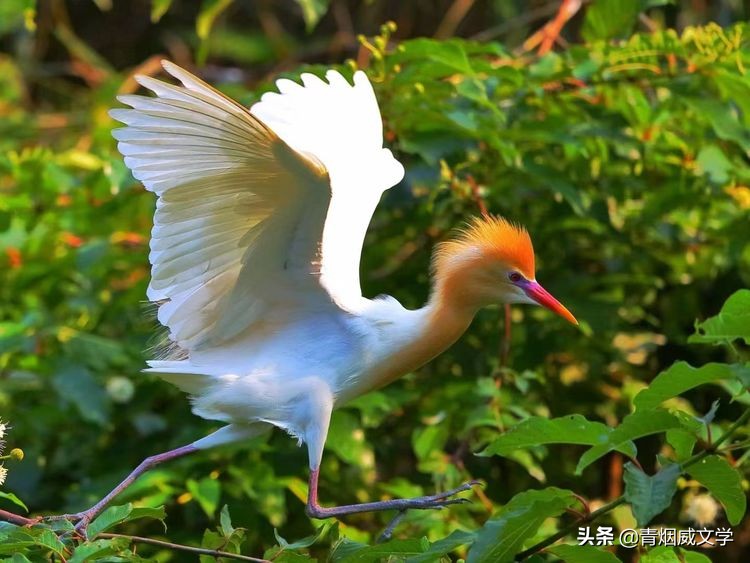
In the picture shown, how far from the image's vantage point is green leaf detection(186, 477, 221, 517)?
302 cm

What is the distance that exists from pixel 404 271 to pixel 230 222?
1.35m

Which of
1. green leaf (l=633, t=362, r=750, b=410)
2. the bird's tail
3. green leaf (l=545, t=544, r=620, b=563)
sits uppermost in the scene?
green leaf (l=633, t=362, r=750, b=410)

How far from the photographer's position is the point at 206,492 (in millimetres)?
3061

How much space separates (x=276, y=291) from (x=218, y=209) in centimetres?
29

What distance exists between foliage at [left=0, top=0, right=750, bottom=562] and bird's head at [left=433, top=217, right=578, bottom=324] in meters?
0.54

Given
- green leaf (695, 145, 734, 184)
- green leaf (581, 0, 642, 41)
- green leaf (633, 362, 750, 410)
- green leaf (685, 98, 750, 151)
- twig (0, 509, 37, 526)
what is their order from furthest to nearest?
green leaf (581, 0, 642, 41), green leaf (695, 145, 734, 184), green leaf (685, 98, 750, 151), twig (0, 509, 37, 526), green leaf (633, 362, 750, 410)

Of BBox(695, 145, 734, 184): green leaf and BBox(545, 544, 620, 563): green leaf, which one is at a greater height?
BBox(545, 544, 620, 563): green leaf

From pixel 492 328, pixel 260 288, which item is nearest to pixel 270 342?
pixel 260 288

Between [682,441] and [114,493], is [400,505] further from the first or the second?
[682,441]

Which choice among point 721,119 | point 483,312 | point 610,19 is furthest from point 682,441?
point 610,19

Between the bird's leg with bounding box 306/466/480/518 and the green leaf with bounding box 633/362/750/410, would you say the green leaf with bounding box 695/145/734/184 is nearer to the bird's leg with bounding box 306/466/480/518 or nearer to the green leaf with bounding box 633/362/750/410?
the bird's leg with bounding box 306/466/480/518

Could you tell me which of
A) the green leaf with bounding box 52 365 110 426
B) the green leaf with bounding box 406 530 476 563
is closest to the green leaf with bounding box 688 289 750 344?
the green leaf with bounding box 406 530 476 563

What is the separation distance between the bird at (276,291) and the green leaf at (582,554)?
520 millimetres

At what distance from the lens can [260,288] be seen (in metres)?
2.62
